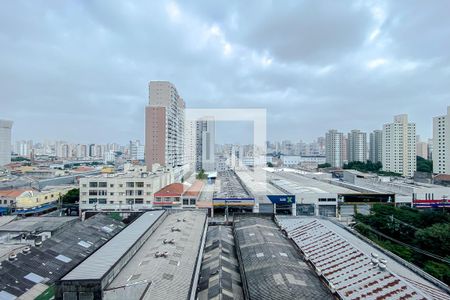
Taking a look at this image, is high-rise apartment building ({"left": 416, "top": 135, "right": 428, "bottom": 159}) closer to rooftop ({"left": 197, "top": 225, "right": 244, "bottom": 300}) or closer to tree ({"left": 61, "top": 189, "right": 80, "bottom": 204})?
rooftop ({"left": 197, "top": 225, "right": 244, "bottom": 300})

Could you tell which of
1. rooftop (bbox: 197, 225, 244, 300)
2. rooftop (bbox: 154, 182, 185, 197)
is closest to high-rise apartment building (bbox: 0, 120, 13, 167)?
rooftop (bbox: 154, 182, 185, 197)

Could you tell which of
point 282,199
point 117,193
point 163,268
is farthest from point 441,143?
point 163,268

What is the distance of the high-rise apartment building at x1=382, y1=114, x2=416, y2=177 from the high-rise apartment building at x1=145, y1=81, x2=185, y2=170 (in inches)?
1078

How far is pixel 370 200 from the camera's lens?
17.7m

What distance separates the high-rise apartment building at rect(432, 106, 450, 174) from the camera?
28234mm

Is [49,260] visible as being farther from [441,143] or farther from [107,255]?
[441,143]

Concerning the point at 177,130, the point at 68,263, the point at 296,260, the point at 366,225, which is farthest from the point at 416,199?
the point at 177,130

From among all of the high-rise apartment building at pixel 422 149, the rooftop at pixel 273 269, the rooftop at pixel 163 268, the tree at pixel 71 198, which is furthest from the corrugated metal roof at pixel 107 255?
the high-rise apartment building at pixel 422 149

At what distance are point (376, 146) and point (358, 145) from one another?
115 inches

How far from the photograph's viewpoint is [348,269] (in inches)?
240

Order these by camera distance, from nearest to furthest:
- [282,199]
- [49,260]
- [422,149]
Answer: [49,260] < [282,199] < [422,149]

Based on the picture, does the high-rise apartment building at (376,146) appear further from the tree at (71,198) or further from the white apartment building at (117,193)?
the tree at (71,198)

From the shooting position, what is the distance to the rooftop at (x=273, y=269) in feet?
16.4

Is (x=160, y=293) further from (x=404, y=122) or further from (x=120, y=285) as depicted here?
(x=404, y=122)
